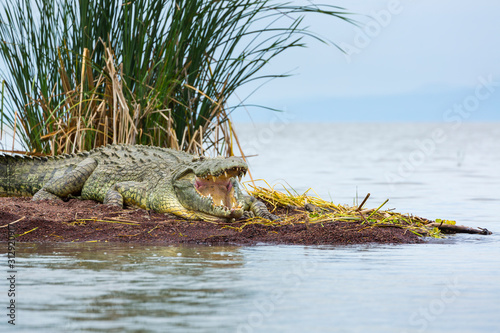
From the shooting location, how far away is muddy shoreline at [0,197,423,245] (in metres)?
5.92

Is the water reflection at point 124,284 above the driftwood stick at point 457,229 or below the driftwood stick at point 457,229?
below

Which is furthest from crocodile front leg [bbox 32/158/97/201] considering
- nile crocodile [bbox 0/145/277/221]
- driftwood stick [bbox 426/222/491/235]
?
driftwood stick [bbox 426/222/491/235]

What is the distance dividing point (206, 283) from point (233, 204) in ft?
9.76

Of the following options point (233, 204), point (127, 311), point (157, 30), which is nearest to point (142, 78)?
point (157, 30)

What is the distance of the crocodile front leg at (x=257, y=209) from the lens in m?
7.02

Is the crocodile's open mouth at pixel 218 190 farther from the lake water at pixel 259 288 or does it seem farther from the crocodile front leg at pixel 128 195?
the lake water at pixel 259 288

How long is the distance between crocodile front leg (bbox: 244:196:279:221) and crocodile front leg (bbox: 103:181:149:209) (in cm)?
107

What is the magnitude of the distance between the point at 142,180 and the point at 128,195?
0.97ft

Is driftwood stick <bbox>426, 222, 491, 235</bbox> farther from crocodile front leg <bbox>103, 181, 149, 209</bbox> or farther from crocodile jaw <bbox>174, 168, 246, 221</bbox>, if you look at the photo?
crocodile front leg <bbox>103, 181, 149, 209</bbox>

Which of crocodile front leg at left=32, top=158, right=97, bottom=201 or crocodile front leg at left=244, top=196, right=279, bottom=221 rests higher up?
crocodile front leg at left=32, top=158, right=97, bottom=201

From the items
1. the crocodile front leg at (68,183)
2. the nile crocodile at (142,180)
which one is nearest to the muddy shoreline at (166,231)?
the nile crocodile at (142,180)

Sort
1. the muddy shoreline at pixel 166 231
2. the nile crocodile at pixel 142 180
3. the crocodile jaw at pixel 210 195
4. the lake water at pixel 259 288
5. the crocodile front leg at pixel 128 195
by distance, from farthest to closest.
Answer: the crocodile front leg at pixel 128 195 < the nile crocodile at pixel 142 180 < the crocodile jaw at pixel 210 195 < the muddy shoreline at pixel 166 231 < the lake water at pixel 259 288

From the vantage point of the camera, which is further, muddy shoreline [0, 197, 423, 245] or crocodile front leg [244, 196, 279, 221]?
crocodile front leg [244, 196, 279, 221]

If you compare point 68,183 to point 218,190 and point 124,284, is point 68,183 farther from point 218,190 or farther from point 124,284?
point 124,284
